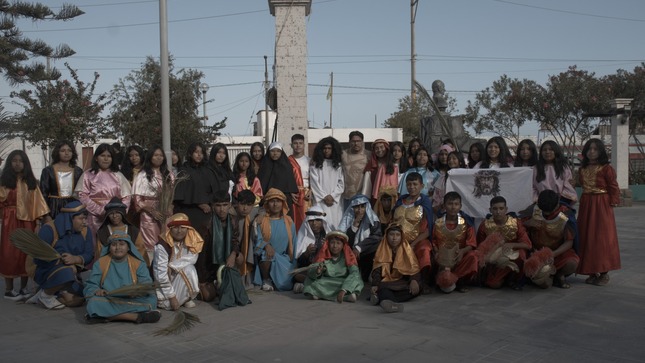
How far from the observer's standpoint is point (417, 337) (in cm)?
491

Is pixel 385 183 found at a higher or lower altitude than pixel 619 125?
lower

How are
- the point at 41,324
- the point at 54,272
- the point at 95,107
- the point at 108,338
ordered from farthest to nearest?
1. the point at 95,107
2. the point at 54,272
3. the point at 41,324
4. the point at 108,338

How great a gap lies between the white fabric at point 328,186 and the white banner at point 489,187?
1.53 m

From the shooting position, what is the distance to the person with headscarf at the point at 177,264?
609cm

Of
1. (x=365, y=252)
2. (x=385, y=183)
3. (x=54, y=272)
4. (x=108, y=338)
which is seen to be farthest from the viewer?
(x=385, y=183)

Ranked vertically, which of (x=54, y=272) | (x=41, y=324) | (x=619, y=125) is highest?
(x=619, y=125)

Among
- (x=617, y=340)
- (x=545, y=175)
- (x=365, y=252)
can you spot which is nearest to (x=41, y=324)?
(x=365, y=252)

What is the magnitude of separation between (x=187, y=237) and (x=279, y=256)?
1.24m

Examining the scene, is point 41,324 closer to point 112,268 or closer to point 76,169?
point 112,268

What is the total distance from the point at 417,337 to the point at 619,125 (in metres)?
16.0

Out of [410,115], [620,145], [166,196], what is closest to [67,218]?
[166,196]

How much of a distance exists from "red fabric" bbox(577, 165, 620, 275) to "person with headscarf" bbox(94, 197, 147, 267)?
5313 mm

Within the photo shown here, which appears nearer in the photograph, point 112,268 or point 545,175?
point 112,268

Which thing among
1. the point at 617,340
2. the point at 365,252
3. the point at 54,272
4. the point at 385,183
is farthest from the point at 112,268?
the point at 617,340
